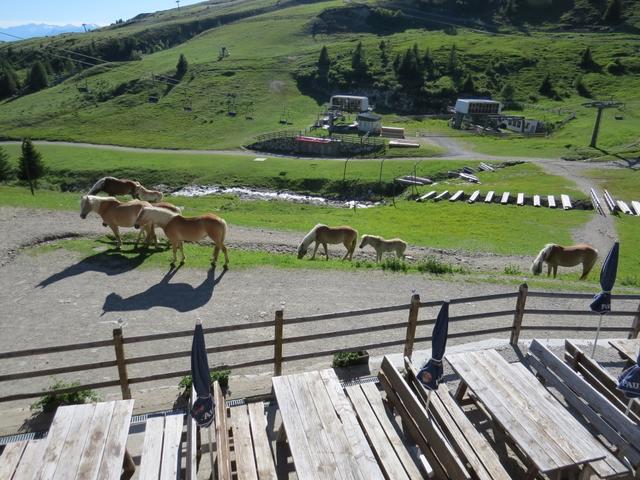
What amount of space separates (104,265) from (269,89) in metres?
94.6

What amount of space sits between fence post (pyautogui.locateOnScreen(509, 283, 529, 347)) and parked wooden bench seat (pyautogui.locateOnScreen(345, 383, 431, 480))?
521 centimetres

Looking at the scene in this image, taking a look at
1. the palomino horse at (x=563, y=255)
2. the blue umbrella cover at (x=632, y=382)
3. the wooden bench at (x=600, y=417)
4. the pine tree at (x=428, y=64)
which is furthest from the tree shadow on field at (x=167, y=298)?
the pine tree at (x=428, y=64)

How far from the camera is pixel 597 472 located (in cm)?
649

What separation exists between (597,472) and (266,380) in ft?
21.7

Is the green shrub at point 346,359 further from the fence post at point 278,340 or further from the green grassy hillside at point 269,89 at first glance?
the green grassy hillside at point 269,89

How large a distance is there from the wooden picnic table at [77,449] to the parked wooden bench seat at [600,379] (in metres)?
8.54

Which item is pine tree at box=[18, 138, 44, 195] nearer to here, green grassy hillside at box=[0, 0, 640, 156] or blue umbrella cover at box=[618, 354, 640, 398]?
green grassy hillside at box=[0, 0, 640, 156]

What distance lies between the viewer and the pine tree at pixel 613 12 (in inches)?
5630

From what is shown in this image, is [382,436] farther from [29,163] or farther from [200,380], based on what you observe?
[29,163]

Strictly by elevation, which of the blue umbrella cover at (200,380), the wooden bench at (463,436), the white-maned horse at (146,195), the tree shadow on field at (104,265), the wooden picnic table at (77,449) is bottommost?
the white-maned horse at (146,195)

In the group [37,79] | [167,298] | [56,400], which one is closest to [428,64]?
[37,79]

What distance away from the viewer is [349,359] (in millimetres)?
10859

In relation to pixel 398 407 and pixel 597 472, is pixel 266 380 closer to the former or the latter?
pixel 398 407

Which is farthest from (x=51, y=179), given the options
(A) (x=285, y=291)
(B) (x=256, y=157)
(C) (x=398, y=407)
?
(C) (x=398, y=407)
